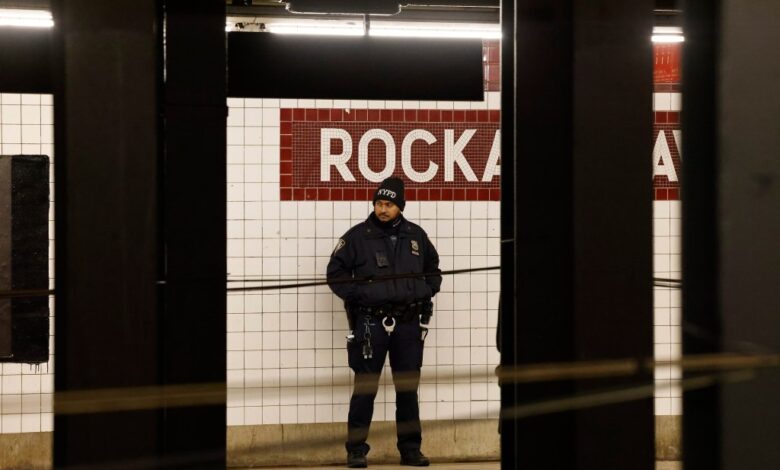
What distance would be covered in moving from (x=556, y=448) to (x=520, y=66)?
4.26 feet

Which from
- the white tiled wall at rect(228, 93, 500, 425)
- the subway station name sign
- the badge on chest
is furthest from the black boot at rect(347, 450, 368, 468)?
the subway station name sign

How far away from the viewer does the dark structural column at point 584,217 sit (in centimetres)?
359

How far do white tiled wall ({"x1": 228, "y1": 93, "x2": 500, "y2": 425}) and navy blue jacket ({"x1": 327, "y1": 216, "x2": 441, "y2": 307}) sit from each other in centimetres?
56

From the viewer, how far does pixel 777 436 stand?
3457mm

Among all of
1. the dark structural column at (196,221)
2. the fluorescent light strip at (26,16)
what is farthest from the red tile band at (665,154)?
the dark structural column at (196,221)

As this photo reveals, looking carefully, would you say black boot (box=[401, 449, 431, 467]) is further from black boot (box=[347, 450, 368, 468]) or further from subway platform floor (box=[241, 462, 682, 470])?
black boot (box=[347, 450, 368, 468])

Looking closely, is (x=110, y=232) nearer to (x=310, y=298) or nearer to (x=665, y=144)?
(x=310, y=298)

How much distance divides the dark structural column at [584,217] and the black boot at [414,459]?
4.29m

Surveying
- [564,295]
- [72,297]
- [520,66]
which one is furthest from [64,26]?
[564,295]

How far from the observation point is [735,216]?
135 inches

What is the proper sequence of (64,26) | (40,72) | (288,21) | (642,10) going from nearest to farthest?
(64,26) < (642,10) < (40,72) < (288,21)

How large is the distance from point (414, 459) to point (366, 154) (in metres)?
2.29

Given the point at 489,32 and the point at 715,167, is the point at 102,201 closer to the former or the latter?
the point at 715,167

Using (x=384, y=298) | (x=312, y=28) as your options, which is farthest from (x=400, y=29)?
(x=384, y=298)
